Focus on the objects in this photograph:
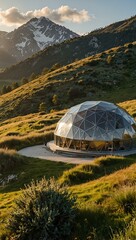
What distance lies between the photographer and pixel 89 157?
3103 centimetres

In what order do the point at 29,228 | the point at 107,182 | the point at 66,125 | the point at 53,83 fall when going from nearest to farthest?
the point at 29,228 < the point at 107,182 < the point at 66,125 < the point at 53,83

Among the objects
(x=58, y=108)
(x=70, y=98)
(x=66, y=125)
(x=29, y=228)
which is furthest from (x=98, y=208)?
(x=70, y=98)

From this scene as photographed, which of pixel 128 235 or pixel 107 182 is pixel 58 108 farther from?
pixel 128 235

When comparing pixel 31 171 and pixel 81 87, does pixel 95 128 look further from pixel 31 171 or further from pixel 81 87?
pixel 81 87

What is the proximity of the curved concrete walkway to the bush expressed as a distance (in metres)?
16.0

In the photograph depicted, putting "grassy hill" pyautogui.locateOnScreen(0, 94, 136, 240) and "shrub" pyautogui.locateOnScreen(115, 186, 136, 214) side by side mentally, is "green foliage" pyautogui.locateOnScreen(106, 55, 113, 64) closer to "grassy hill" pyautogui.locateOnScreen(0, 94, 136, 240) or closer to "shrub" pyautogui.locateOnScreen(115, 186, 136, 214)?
"grassy hill" pyautogui.locateOnScreen(0, 94, 136, 240)

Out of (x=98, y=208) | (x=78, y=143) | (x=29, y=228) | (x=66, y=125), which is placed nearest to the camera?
(x=29, y=228)

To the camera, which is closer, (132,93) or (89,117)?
(89,117)

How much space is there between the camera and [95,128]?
32844 mm

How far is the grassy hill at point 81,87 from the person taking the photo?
7881cm

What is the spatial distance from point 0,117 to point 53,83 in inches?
762

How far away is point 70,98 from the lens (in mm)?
79625

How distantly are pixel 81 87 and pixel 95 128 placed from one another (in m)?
52.3

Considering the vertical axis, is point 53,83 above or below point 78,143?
above
